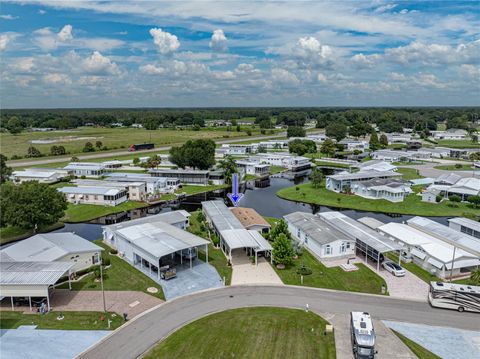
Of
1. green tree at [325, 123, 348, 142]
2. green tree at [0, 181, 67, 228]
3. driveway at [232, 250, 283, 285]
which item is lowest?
driveway at [232, 250, 283, 285]

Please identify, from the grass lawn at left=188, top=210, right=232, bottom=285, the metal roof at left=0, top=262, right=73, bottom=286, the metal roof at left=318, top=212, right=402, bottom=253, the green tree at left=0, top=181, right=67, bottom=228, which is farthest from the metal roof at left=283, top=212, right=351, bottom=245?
the green tree at left=0, top=181, right=67, bottom=228

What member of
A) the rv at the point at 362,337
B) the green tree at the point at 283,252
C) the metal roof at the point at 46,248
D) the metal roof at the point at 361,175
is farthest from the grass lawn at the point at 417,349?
the metal roof at the point at 361,175

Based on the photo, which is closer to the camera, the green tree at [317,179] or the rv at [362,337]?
the rv at [362,337]

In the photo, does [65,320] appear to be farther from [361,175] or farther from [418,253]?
[361,175]

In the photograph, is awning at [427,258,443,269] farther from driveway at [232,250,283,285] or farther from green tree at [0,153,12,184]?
green tree at [0,153,12,184]

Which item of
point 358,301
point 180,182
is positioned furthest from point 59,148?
point 358,301

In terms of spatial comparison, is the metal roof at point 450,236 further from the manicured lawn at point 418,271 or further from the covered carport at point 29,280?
the covered carport at point 29,280
